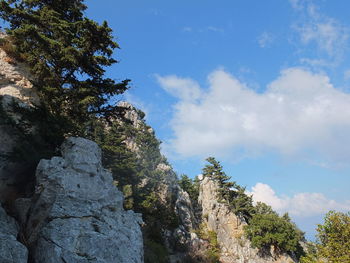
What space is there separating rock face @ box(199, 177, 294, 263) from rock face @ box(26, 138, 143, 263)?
4271 centimetres

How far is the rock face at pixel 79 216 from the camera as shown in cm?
842

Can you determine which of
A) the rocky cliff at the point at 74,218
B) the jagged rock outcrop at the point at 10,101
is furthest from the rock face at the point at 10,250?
the jagged rock outcrop at the point at 10,101

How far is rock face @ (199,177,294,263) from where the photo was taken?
51000 millimetres

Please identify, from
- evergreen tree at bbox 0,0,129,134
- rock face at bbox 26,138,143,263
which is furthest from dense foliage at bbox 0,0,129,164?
rock face at bbox 26,138,143,263

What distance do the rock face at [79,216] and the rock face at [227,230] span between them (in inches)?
1681

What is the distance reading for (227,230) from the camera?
56281mm

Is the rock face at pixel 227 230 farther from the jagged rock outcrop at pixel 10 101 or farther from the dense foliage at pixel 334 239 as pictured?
the jagged rock outcrop at pixel 10 101

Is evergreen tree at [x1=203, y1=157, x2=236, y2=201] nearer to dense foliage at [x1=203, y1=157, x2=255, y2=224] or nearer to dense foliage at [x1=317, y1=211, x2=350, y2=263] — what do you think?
dense foliage at [x1=203, y1=157, x2=255, y2=224]

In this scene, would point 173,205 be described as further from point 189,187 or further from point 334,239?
point 334,239

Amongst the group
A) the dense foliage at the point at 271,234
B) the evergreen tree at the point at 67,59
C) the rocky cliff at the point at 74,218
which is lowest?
the rocky cliff at the point at 74,218

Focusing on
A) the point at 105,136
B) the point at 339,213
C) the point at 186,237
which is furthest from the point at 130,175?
the point at 339,213

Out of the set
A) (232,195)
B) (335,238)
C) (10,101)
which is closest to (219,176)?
(232,195)

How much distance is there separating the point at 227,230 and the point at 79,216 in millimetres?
52327

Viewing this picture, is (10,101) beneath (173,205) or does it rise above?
beneath
